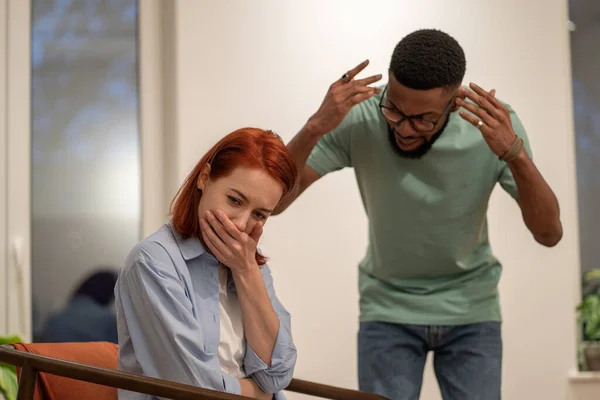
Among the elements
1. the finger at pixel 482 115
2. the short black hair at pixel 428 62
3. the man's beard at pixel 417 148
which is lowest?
the man's beard at pixel 417 148

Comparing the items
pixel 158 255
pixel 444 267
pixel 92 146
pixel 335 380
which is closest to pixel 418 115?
pixel 444 267

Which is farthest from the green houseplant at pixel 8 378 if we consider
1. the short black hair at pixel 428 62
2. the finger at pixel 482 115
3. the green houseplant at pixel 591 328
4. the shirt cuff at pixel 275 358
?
the green houseplant at pixel 591 328

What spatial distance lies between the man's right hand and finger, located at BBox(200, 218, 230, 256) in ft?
2.07

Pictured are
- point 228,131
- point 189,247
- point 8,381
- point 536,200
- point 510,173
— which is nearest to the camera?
point 189,247

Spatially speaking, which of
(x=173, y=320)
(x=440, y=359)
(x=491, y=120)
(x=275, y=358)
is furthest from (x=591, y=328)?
(x=173, y=320)

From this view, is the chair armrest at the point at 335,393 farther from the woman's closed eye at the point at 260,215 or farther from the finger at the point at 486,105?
the finger at the point at 486,105

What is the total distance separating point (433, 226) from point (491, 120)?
0.36 metres

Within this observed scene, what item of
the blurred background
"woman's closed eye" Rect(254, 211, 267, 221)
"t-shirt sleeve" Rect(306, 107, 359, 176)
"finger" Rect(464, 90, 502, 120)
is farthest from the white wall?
"woman's closed eye" Rect(254, 211, 267, 221)

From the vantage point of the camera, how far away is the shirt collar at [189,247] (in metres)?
1.80

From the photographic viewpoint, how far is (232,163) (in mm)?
1829

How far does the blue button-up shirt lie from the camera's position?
1681 mm

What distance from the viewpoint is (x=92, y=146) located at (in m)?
3.87

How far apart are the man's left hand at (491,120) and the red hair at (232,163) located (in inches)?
22.0

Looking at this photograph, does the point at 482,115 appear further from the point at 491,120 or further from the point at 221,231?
the point at 221,231
